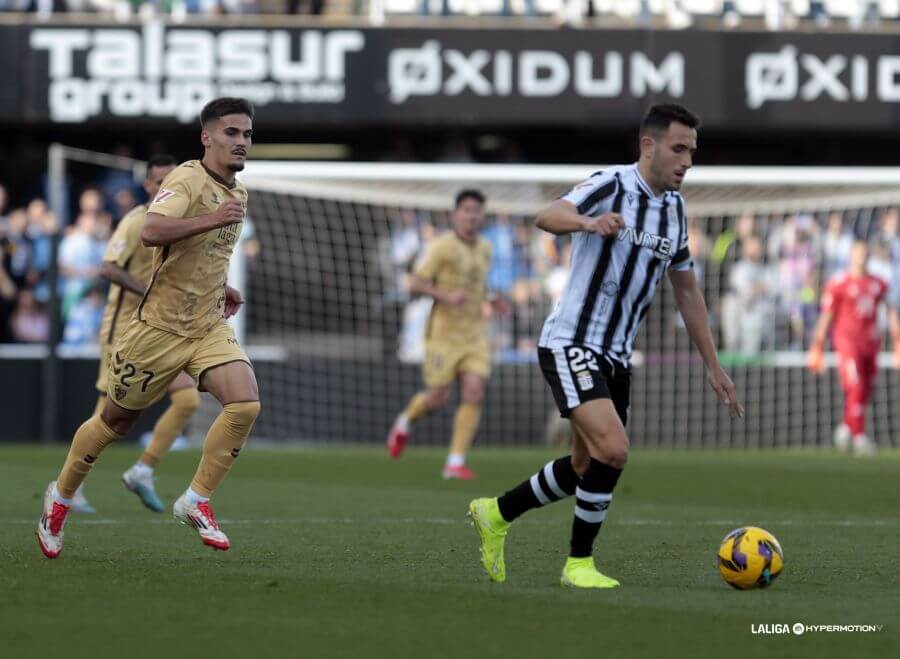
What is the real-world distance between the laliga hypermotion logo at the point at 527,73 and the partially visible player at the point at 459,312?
7.08 metres

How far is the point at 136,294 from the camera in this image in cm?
1052

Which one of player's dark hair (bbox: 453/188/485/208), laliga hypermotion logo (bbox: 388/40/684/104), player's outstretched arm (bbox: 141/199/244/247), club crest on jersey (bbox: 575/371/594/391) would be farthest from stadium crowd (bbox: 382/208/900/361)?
club crest on jersey (bbox: 575/371/594/391)

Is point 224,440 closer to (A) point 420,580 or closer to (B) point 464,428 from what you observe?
(A) point 420,580

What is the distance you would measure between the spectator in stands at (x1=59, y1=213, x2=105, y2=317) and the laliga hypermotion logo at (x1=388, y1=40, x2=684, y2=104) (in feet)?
14.1

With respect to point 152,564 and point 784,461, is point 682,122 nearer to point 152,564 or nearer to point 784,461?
point 152,564

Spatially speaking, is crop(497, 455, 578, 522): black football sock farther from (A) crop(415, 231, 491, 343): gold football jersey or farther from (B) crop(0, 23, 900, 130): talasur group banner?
(B) crop(0, 23, 900, 130): talasur group banner

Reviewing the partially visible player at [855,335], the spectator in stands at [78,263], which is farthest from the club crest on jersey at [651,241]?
the spectator in stands at [78,263]

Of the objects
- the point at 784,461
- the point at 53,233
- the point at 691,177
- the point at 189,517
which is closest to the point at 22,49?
the point at 53,233

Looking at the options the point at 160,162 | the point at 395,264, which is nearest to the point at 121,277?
the point at 160,162

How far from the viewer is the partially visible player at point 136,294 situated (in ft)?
34.5

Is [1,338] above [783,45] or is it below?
below

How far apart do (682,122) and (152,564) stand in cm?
304

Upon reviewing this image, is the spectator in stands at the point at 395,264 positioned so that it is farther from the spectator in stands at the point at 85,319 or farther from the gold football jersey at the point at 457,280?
the gold football jersey at the point at 457,280

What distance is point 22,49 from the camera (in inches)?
840
